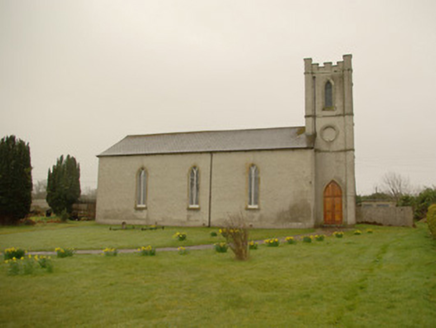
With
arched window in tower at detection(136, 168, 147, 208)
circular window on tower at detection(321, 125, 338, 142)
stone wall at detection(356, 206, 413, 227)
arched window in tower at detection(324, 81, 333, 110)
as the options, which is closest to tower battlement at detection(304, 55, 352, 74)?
arched window in tower at detection(324, 81, 333, 110)

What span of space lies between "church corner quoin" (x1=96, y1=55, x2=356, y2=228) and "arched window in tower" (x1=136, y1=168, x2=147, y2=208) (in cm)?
9

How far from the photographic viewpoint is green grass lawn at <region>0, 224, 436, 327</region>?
22.6ft

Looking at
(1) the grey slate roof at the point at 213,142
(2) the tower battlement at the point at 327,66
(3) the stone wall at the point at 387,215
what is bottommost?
(3) the stone wall at the point at 387,215

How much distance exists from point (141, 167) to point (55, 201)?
488 inches

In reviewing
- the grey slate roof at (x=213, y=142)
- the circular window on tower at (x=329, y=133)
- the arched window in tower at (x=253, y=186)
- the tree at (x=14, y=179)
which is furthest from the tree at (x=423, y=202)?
the tree at (x=14, y=179)

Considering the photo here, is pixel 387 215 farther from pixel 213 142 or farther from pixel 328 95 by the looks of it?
pixel 213 142

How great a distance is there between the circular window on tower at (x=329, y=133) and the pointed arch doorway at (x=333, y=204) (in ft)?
11.5

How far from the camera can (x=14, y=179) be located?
31.1 metres

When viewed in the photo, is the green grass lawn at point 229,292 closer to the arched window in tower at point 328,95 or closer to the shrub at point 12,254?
the shrub at point 12,254

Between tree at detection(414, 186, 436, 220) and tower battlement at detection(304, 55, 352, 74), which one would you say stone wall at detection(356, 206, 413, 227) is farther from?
tower battlement at detection(304, 55, 352, 74)

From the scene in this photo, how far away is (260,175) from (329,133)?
647 centimetres

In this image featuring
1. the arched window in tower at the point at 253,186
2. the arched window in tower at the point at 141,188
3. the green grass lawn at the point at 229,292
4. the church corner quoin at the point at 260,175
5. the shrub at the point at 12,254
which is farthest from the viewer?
the arched window in tower at the point at 141,188

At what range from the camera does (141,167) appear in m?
32.4

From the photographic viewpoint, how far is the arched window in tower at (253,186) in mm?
28484
